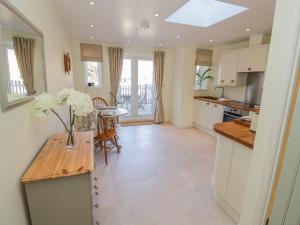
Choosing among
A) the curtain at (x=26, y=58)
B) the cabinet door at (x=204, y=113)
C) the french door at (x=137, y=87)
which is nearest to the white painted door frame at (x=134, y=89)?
the french door at (x=137, y=87)

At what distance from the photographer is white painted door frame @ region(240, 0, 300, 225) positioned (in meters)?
1.03

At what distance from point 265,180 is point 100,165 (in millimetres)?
2339

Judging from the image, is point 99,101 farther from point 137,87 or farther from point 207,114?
point 207,114

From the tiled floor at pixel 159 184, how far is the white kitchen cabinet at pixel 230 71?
162cm

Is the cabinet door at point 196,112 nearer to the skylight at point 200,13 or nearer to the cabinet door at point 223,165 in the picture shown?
the skylight at point 200,13

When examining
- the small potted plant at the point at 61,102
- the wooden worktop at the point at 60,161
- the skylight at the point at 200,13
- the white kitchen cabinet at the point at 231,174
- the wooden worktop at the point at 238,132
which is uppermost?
the skylight at the point at 200,13

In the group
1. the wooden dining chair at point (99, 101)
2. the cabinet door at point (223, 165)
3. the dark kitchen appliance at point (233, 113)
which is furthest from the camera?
the wooden dining chair at point (99, 101)

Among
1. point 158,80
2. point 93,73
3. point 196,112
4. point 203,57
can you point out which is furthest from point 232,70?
point 93,73

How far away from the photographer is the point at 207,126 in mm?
4410

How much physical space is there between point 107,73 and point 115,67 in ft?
1.00

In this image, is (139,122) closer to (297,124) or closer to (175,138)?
(175,138)

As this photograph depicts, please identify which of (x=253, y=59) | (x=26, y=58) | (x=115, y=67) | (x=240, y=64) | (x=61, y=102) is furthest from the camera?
(x=115, y=67)

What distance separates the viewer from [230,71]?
4.01 m

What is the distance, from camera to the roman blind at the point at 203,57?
4715 mm
